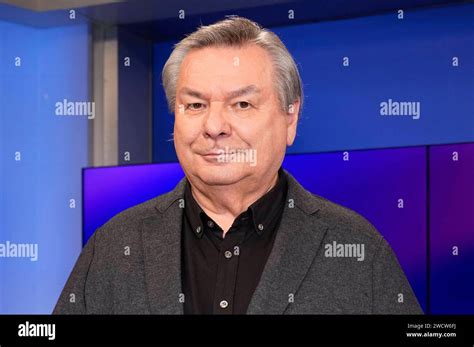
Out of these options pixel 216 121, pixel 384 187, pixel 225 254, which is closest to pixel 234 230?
pixel 225 254

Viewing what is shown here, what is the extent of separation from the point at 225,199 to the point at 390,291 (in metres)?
0.27

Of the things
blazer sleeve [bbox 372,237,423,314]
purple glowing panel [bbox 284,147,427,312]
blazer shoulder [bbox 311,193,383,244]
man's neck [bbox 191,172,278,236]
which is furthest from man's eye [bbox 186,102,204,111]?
purple glowing panel [bbox 284,147,427,312]

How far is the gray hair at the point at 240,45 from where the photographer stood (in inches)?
44.8

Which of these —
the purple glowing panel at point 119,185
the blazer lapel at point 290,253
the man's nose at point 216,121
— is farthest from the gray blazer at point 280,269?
the purple glowing panel at point 119,185

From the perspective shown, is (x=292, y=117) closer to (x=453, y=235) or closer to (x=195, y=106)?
(x=195, y=106)

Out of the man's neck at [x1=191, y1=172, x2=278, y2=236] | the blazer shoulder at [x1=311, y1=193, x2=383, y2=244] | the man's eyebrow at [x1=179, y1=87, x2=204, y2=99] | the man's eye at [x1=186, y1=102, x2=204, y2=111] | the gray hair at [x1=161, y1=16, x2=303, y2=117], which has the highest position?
the gray hair at [x1=161, y1=16, x2=303, y2=117]

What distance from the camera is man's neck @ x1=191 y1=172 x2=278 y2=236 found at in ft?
3.79

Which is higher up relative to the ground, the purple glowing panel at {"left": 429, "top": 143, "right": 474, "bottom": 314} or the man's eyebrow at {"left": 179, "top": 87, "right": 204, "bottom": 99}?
the man's eyebrow at {"left": 179, "top": 87, "right": 204, "bottom": 99}

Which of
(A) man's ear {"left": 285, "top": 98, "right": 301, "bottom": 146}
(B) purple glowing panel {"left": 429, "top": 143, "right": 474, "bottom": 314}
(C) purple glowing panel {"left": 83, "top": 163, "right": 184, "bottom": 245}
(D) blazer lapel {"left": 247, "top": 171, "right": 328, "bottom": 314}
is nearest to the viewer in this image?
(D) blazer lapel {"left": 247, "top": 171, "right": 328, "bottom": 314}

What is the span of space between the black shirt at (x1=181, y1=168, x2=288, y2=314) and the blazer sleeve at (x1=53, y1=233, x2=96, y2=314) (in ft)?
0.49

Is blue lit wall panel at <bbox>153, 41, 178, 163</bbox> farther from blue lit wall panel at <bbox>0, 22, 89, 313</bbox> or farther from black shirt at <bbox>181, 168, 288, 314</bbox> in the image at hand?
black shirt at <bbox>181, 168, 288, 314</bbox>

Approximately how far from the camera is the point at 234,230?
1129 mm

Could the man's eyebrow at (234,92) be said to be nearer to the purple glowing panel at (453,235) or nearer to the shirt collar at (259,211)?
the shirt collar at (259,211)
